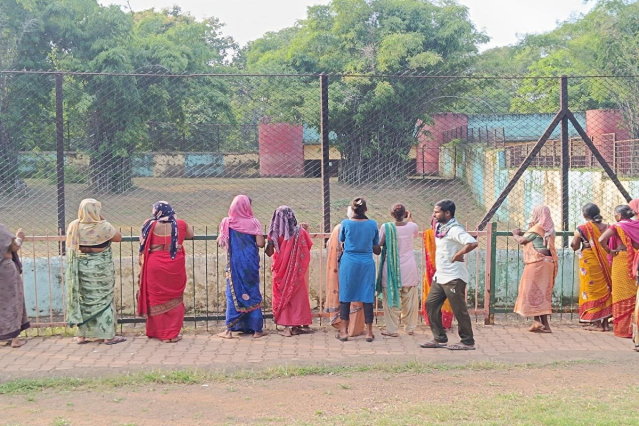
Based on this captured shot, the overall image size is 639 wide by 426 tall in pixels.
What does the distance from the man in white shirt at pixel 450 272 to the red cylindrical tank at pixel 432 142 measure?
19.7ft

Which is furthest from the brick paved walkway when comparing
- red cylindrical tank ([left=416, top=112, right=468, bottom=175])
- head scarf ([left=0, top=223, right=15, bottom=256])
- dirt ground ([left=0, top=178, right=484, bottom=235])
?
red cylindrical tank ([left=416, top=112, right=468, bottom=175])

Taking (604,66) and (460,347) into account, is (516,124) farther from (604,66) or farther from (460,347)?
(460,347)

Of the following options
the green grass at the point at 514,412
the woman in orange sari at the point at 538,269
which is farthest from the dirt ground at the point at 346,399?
the woman in orange sari at the point at 538,269

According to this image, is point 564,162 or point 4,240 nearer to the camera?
point 4,240

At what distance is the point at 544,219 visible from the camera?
7.37 m

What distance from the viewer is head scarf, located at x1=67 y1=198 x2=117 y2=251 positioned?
22.6 feet

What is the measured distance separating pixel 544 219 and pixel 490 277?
879 mm

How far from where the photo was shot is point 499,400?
5.11 metres

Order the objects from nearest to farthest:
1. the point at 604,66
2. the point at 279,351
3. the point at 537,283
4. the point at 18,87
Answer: the point at 279,351 → the point at 537,283 → the point at 18,87 → the point at 604,66

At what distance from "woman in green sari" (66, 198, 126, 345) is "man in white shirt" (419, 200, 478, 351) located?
9.92 ft

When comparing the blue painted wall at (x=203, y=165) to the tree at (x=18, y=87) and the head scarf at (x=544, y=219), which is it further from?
the head scarf at (x=544, y=219)

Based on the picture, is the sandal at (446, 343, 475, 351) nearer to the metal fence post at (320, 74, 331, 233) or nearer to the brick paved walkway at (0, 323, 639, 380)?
the brick paved walkway at (0, 323, 639, 380)

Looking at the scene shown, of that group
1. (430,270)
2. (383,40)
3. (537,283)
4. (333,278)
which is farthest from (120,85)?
(383,40)

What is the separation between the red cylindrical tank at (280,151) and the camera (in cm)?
1005
